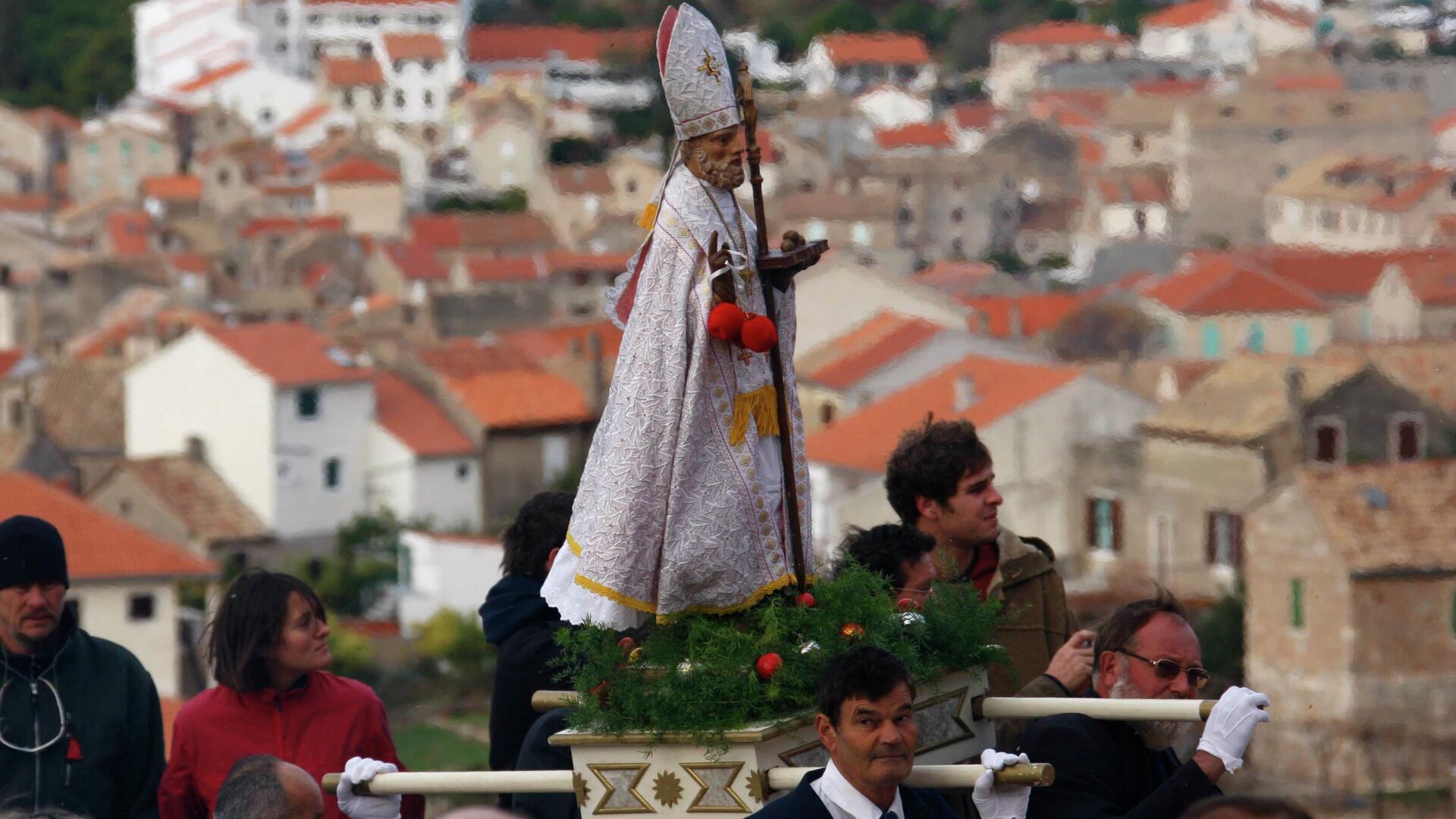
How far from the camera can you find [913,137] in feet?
257

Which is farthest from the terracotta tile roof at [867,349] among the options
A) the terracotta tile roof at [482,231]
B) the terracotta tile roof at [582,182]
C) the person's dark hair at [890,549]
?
the person's dark hair at [890,549]

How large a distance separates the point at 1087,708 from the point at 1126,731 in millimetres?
158

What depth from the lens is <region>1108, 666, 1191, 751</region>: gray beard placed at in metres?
5.02

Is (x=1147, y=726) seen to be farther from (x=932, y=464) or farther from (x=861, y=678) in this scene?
(x=932, y=464)

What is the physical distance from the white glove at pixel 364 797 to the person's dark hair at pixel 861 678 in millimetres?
1041

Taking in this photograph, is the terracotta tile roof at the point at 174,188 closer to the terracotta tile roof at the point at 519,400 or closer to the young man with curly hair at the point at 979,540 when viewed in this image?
the terracotta tile roof at the point at 519,400

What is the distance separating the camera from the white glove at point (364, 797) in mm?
5086

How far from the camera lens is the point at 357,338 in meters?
53.9

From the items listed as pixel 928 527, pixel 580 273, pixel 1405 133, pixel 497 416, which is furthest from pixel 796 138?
pixel 928 527

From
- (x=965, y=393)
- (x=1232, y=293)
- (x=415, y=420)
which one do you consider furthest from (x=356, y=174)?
(x=965, y=393)

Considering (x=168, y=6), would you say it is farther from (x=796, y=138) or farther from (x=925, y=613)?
(x=925, y=613)

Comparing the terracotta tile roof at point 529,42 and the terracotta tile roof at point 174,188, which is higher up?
the terracotta tile roof at point 529,42

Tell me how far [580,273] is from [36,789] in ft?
196

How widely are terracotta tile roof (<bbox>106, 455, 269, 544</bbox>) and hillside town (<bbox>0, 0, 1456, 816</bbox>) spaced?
10 centimetres
